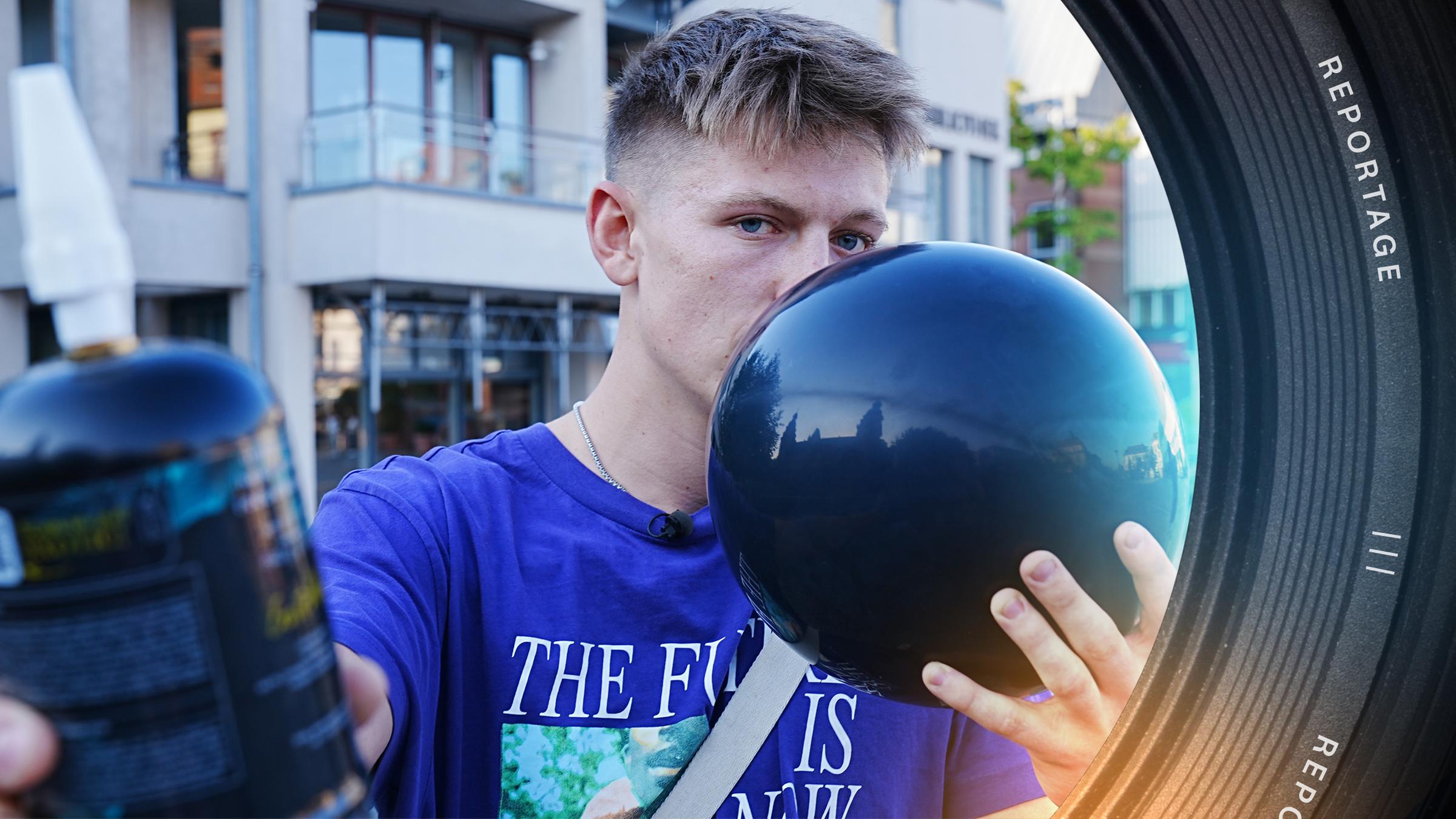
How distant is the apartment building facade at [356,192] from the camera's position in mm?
12047

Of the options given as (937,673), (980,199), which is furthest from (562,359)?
(937,673)

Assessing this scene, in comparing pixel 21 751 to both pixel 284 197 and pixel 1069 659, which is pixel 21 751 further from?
pixel 284 197

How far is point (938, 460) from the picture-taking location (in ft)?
3.96

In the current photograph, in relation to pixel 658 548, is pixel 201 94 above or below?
above

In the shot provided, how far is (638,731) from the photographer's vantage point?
1871 millimetres

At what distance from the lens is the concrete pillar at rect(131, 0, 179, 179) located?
12445mm

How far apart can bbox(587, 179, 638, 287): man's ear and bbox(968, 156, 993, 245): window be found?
689 inches

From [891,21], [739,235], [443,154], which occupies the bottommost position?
[739,235]

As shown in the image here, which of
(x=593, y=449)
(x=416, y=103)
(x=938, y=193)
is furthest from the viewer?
(x=938, y=193)

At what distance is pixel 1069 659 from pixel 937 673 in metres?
0.14

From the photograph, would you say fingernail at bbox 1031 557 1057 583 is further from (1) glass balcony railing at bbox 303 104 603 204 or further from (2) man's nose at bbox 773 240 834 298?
(1) glass balcony railing at bbox 303 104 603 204

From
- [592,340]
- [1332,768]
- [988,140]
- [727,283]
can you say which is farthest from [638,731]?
[988,140]

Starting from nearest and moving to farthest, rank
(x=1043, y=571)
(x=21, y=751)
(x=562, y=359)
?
(x=21, y=751)
(x=1043, y=571)
(x=562, y=359)

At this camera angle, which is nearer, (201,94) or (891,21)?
(201,94)
